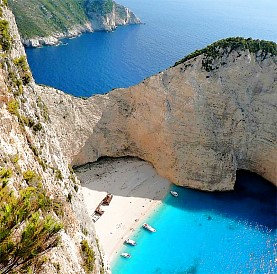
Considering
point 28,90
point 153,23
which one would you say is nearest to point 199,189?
point 28,90

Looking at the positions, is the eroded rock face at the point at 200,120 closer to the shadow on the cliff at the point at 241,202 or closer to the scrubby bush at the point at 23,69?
the shadow on the cliff at the point at 241,202

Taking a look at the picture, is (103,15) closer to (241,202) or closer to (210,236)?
(241,202)

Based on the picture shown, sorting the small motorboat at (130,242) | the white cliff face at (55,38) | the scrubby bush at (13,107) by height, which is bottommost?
the small motorboat at (130,242)

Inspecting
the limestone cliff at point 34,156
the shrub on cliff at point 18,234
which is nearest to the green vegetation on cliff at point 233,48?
the limestone cliff at point 34,156

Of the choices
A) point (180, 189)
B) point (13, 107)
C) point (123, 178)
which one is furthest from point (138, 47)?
point (13, 107)

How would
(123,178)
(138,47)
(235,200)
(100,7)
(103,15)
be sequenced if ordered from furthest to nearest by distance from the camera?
(100,7)
(103,15)
(138,47)
(123,178)
(235,200)

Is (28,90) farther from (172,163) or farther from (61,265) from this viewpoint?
(172,163)
